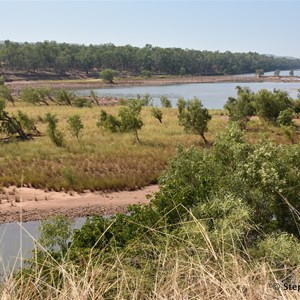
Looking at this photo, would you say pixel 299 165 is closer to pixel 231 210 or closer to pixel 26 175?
pixel 231 210

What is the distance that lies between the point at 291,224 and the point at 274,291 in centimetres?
1262

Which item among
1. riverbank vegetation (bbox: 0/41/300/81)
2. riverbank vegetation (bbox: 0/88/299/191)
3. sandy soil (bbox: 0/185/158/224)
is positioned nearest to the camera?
sandy soil (bbox: 0/185/158/224)

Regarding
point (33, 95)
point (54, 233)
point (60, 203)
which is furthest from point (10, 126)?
point (33, 95)

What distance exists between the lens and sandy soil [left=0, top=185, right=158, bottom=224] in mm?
23906

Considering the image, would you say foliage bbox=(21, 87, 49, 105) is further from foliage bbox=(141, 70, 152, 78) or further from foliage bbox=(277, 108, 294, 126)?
foliage bbox=(141, 70, 152, 78)

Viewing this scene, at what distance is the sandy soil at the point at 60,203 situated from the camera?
23906mm

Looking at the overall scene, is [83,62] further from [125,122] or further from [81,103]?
[125,122]

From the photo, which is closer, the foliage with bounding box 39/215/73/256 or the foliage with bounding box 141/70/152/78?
the foliage with bounding box 39/215/73/256

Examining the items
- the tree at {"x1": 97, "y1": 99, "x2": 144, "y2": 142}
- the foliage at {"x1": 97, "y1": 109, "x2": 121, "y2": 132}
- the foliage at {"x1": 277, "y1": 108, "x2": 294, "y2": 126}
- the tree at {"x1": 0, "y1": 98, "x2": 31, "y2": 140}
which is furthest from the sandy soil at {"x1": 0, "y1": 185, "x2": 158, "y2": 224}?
the foliage at {"x1": 277, "y1": 108, "x2": 294, "y2": 126}

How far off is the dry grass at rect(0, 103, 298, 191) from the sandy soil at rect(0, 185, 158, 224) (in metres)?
0.88

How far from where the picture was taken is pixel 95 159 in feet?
106

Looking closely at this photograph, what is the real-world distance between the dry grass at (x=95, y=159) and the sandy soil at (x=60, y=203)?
88 centimetres

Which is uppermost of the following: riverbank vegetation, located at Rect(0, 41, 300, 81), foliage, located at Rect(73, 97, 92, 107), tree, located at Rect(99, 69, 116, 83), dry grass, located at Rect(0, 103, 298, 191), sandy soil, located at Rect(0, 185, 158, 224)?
riverbank vegetation, located at Rect(0, 41, 300, 81)

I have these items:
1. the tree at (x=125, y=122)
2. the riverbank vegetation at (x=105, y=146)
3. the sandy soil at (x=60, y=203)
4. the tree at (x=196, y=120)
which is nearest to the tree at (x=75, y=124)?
the riverbank vegetation at (x=105, y=146)
